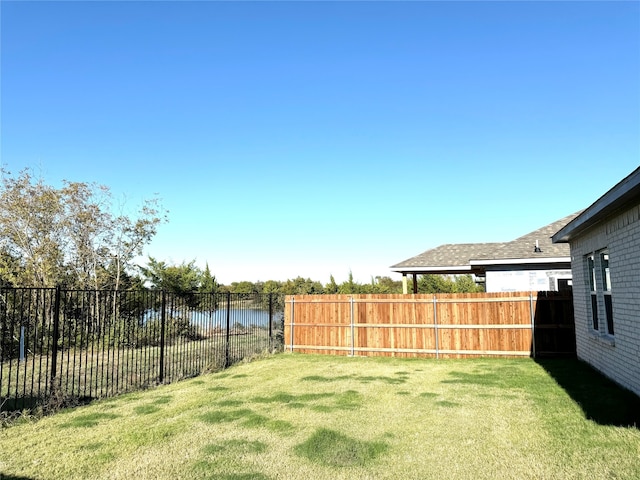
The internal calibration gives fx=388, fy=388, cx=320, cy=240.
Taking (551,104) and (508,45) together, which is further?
(551,104)

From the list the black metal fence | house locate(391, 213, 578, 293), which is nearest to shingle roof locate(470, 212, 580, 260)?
house locate(391, 213, 578, 293)

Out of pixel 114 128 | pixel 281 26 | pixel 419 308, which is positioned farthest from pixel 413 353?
pixel 114 128

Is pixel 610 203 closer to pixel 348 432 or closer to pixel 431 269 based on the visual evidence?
pixel 348 432

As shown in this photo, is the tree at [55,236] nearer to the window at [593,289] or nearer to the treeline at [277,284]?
the treeline at [277,284]

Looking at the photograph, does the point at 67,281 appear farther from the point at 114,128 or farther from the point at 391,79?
the point at 391,79

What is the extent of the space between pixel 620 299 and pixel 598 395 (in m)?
1.58

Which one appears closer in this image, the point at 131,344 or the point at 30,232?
the point at 131,344

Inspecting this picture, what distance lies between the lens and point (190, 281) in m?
24.2

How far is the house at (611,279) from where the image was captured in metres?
5.66

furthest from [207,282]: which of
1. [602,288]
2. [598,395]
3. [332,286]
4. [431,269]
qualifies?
[598,395]

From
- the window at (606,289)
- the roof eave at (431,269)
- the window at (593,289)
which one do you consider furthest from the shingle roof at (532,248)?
the window at (606,289)

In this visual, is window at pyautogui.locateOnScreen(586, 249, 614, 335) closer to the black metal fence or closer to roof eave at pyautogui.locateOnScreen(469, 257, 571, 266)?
roof eave at pyautogui.locateOnScreen(469, 257, 571, 266)

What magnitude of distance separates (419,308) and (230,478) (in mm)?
8946

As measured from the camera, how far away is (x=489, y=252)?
14.9m
